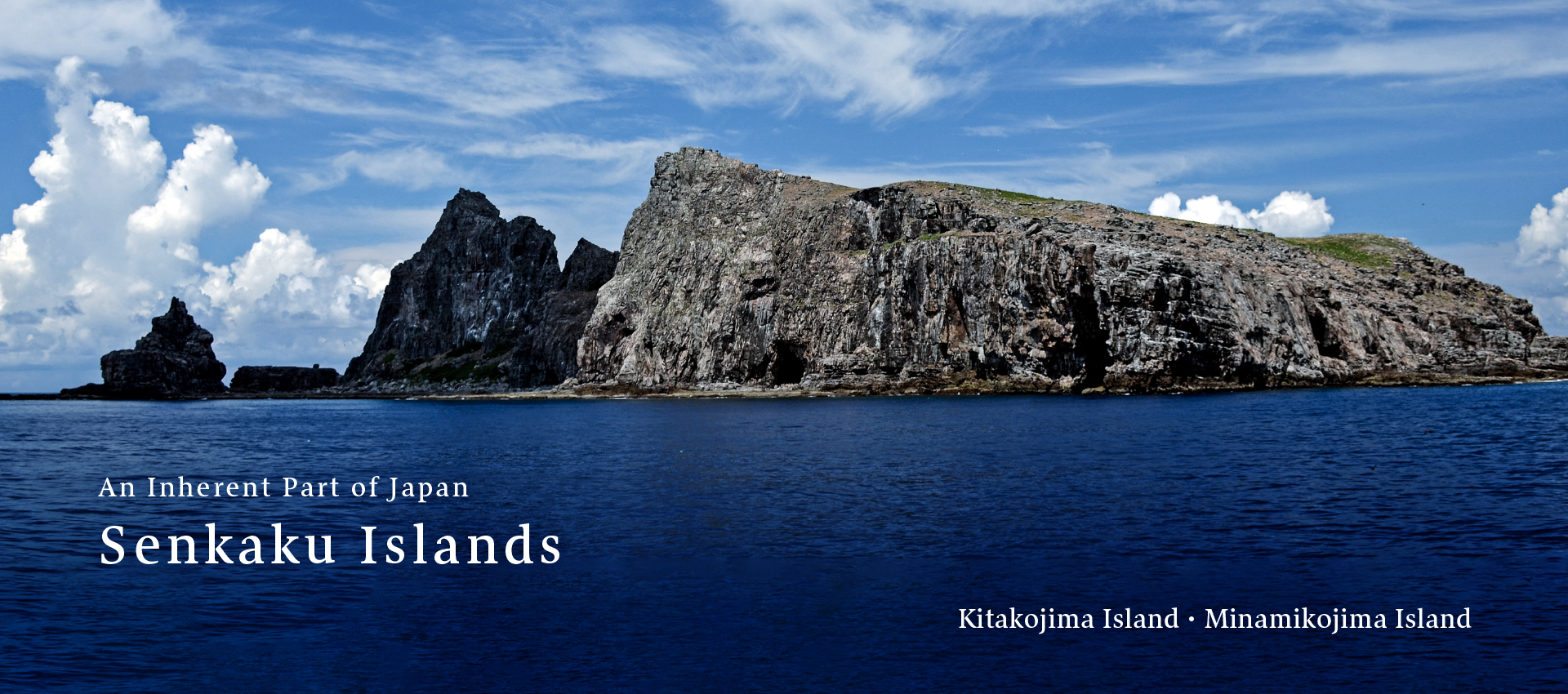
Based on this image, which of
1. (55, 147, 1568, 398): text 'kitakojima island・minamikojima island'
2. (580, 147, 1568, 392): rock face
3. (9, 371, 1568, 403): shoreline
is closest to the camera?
(9, 371, 1568, 403): shoreline

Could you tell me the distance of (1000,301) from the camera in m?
142


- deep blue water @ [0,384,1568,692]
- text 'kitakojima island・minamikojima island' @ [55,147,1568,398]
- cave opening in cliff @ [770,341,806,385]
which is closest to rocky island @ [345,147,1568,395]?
text 'kitakojima island・minamikojima island' @ [55,147,1568,398]

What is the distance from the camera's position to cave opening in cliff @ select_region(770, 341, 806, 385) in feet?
561

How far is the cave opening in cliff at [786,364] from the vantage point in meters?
171

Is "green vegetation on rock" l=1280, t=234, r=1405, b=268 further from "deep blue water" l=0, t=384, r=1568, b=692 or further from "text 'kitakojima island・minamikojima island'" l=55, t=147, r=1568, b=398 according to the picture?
"deep blue water" l=0, t=384, r=1568, b=692

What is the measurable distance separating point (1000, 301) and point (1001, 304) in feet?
1.29

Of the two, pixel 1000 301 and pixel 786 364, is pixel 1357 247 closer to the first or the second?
pixel 1000 301

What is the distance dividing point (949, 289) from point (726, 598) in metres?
127

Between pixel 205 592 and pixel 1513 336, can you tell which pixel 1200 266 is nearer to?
pixel 1513 336

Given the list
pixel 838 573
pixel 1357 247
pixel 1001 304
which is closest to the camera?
pixel 838 573

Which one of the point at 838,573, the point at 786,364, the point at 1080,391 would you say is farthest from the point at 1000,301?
the point at 838,573

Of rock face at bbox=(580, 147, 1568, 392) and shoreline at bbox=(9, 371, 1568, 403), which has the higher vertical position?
rock face at bbox=(580, 147, 1568, 392)

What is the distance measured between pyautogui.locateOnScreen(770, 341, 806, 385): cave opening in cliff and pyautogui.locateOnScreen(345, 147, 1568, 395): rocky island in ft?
1.57

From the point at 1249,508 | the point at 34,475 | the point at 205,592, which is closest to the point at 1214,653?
the point at 1249,508
